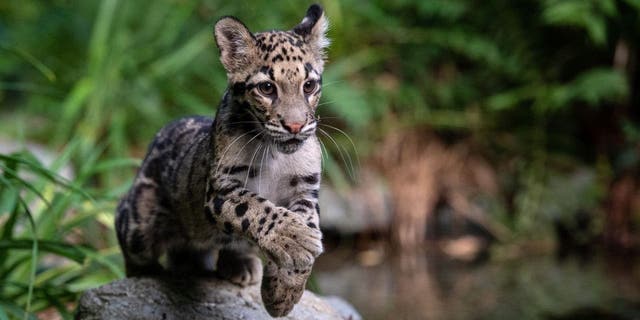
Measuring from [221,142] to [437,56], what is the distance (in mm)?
7887

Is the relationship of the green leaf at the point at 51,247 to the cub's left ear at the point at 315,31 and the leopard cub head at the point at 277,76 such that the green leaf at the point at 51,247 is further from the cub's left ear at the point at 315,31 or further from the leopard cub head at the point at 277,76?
the cub's left ear at the point at 315,31

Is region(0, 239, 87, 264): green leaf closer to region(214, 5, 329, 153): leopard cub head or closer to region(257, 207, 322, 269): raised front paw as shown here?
region(214, 5, 329, 153): leopard cub head

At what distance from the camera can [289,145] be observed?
3996 mm

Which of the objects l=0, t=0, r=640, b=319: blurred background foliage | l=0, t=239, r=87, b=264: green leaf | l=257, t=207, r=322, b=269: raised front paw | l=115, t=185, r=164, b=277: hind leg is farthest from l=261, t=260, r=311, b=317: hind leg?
l=0, t=0, r=640, b=319: blurred background foliage

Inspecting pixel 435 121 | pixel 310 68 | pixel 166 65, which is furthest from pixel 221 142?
pixel 435 121

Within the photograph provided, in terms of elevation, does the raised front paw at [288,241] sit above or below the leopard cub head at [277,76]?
below

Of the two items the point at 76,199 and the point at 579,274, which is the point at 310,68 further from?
the point at 579,274

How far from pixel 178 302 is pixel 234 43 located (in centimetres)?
162

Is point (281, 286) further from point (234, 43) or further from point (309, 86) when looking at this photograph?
point (234, 43)

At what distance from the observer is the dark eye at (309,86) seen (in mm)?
4043

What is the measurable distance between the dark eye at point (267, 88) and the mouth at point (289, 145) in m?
0.23

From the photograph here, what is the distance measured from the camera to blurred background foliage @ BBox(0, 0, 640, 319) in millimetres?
10227

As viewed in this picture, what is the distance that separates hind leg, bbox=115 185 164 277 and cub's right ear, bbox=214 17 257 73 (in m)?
1.33

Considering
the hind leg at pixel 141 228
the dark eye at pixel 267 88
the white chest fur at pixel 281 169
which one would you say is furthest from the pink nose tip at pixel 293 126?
the hind leg at pixel 141 228
